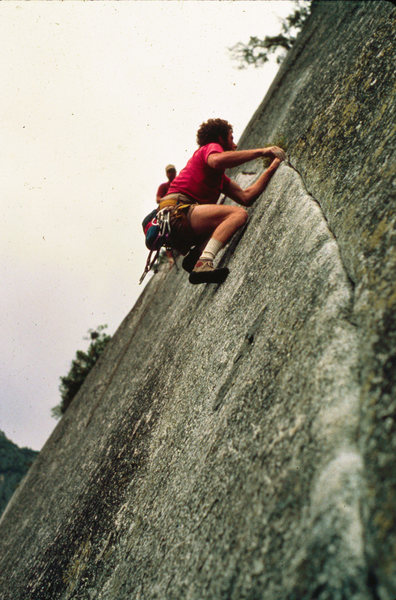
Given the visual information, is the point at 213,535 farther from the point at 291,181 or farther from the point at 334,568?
the point at 291,181

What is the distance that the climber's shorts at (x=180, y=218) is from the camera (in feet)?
13.4

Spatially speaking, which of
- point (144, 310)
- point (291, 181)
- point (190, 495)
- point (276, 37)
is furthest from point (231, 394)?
point (276, 37)

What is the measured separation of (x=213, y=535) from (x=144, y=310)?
6.92 metres

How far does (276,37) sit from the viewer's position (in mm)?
16047

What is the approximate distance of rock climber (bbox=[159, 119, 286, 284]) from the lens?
3.80m

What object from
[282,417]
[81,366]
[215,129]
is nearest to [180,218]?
[215,129]

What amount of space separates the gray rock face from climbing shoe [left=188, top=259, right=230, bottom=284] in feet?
0.37

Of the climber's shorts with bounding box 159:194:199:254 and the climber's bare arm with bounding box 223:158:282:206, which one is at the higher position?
the climber's bare arm with bounding box 223:158:282:206

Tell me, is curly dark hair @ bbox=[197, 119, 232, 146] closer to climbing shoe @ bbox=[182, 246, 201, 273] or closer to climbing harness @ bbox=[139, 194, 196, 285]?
climbing harness @ bbox=[139, 194, 196, 285]

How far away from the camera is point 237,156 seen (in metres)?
3.78

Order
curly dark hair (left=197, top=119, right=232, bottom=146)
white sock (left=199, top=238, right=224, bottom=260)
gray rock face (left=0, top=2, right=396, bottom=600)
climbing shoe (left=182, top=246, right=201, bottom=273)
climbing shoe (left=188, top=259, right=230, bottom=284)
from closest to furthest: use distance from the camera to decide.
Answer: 1. gray rock face (left=0, top=2, right=396, bottom=600)
2. climbing shoe (left=188, top=259, right=230, bottom=284)
3. white sock (left=199, top=238, right=224, bottom=260)
4. curly dark hair (left=197, top=119, right=232, bottom=146)
5. climbing shoe (left=182, top=246, right=201, bottom=273)

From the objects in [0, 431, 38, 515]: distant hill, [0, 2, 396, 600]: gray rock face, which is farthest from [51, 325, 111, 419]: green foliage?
[0, 431, 38, 515]: distant hill

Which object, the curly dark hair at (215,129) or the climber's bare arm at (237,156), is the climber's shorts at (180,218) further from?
the curly dark hair at (215,129)

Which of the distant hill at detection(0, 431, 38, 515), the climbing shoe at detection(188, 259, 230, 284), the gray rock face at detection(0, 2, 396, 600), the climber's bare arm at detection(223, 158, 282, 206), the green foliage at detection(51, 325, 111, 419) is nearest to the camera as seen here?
the gray rock face at detection(0, 2, 396, 600)
